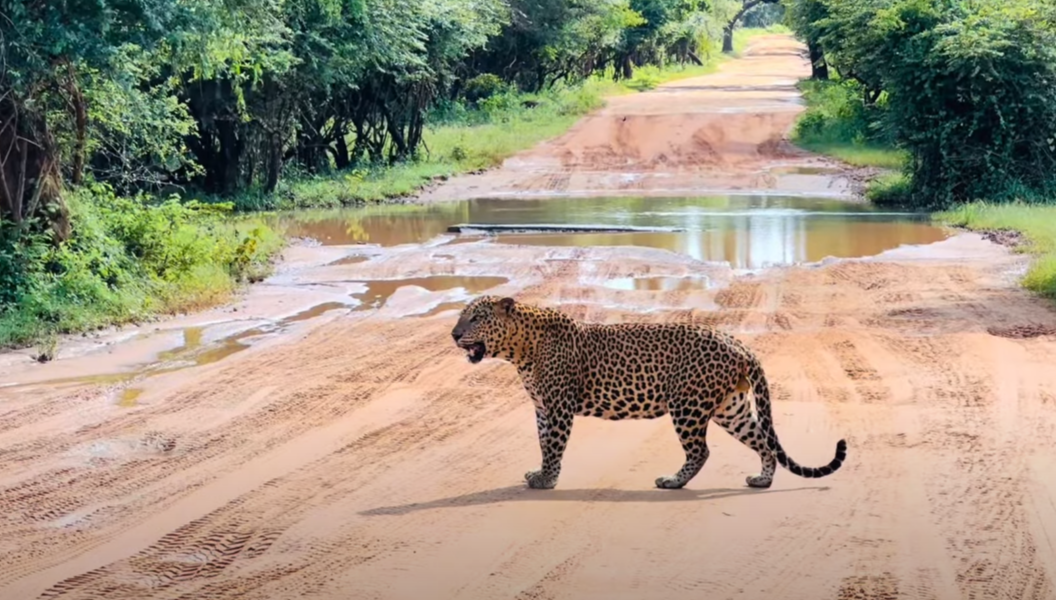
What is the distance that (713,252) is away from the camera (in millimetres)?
21375

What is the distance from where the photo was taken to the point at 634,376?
8.25 meters

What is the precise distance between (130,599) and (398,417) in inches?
167

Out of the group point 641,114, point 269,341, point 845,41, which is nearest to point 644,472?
point 269,341

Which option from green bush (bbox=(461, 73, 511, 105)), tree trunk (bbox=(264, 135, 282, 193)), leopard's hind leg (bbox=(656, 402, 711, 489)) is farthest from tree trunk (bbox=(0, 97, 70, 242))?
green bush (bbox=(461, 73, 511, 105))

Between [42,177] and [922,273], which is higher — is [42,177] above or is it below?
above

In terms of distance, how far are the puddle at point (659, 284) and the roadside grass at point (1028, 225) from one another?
12.7ft

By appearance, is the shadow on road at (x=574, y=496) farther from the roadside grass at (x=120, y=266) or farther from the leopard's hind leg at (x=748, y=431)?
the roadside grass at (x=120, y=266)

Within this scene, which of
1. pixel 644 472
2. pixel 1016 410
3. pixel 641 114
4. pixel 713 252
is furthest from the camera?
pixel 641 114

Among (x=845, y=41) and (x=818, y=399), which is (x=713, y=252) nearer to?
(x=818, y=399)

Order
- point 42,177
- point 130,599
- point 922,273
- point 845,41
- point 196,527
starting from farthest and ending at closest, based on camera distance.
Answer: point 845,41 → point 922,273 → point 42,177 → point 196,527 → point 130,599

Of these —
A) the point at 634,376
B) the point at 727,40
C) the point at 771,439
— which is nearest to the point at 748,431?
the point at 771,439

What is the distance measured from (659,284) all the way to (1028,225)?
752cm

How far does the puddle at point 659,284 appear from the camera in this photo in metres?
17.4

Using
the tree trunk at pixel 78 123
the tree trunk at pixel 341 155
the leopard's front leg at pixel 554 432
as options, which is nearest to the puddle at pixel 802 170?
the tree trunk at pixel 341 155
